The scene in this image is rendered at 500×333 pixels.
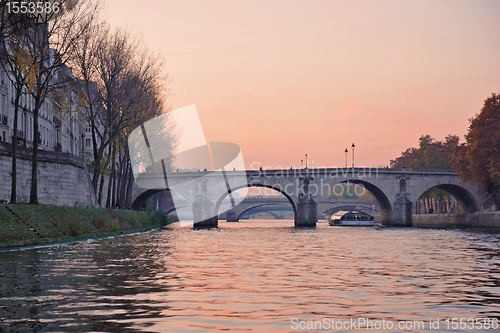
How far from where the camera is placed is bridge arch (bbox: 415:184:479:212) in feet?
282

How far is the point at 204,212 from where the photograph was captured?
271ft

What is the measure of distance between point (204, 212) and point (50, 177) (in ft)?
130

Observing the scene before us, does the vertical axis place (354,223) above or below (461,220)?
below

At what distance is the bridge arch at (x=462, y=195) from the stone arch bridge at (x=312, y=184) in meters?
0.31

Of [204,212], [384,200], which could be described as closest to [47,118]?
[204,212]

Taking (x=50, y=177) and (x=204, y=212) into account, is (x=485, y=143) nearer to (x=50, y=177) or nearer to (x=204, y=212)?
(x=204, y=212)

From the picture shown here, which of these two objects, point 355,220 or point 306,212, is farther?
point 355,220

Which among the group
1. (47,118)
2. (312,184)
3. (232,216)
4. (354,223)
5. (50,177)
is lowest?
(354,223)

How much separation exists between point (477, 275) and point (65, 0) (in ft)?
92.0

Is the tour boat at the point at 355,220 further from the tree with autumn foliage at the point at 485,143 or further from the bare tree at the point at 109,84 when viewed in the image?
the bare tree at the point at 109,84

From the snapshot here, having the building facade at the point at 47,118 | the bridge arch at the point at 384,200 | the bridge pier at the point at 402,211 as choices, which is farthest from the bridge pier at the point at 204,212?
the bridge pier at the point at 402,211

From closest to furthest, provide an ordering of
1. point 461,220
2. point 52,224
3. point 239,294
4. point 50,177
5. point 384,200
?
1. point 239,294
2. point 52,224
3. point 50,177
4. point 461,220
5. point 384,200

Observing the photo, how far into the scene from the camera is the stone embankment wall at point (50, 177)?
38312 millimetres

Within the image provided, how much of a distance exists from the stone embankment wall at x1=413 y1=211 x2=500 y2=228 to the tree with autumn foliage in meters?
4.46
